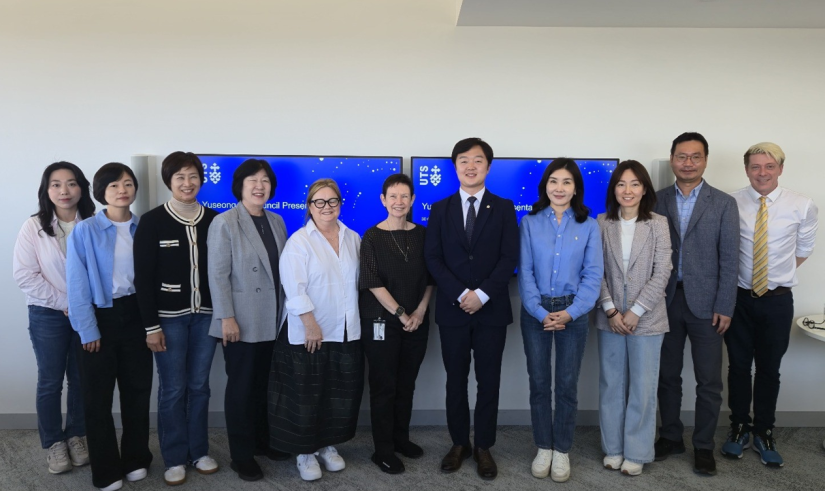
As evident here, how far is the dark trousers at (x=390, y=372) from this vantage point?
3.13 metres

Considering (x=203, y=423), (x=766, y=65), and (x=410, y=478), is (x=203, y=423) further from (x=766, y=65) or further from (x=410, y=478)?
(x=766, y=65)

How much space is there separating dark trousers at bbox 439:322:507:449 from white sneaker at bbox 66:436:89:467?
218 centimetres

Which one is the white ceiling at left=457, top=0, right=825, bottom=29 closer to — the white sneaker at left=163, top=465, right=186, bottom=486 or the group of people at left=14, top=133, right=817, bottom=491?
the group of people at left=14, top=133, right=817, bottom=491

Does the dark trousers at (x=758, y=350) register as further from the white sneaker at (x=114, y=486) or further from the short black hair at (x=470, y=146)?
the white sneaker at (x=114, y=486)

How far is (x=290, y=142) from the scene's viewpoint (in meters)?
3.71

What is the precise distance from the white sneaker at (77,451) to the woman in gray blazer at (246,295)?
918mm

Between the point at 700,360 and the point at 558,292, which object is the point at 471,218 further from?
the point at 700,360

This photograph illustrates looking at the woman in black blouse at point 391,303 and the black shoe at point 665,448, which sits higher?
the woman in black blouse at point 391,303

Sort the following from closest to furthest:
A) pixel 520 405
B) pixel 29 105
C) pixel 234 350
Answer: pixel 234 350, pixel 29 105, pixel 520 405

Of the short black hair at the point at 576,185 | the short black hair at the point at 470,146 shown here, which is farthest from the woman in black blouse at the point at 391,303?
the short black hair at the point at 576,185

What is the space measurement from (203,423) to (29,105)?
2.37 m

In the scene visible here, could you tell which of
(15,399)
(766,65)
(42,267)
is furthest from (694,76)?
(15,399)

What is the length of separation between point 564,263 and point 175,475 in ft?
8.02

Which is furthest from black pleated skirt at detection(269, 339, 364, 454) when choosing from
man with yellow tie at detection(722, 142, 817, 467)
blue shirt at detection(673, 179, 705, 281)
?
man with yellow tie at detection(722, 142, 817, 467)
